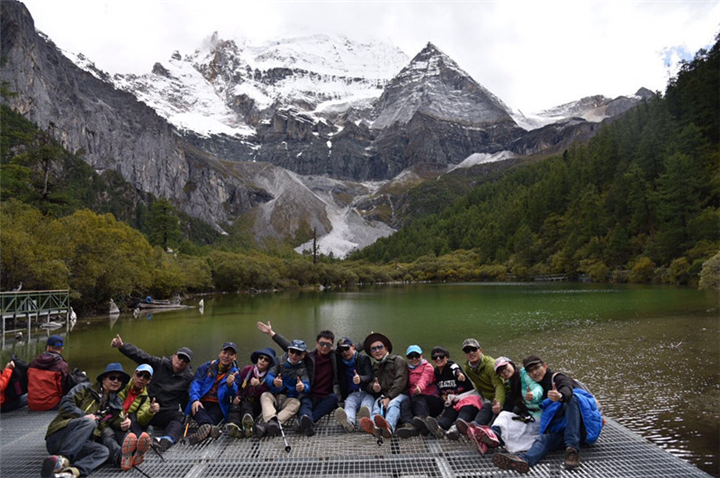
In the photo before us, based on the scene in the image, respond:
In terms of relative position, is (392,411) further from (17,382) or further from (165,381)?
(17,382)

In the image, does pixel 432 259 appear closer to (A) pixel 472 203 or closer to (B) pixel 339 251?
(A) pixel 472 203

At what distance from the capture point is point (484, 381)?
21.8 feet

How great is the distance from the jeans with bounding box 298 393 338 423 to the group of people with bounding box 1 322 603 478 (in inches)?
0.7

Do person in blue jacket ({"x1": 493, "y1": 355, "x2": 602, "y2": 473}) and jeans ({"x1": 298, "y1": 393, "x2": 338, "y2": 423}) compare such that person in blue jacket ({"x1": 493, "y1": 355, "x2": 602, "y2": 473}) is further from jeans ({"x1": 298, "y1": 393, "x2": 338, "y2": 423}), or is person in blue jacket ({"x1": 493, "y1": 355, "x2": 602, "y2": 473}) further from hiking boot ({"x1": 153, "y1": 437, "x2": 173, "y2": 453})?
hiking boot ({"x1": 153, "y1": 437, "x2": 173, "y2": 453})

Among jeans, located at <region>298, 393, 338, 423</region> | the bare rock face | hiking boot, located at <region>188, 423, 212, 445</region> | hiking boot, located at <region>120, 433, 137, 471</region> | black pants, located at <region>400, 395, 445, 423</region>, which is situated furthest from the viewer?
the bare rock face

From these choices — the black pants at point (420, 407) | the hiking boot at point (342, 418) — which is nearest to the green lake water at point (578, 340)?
the black pants at point (420, 407)

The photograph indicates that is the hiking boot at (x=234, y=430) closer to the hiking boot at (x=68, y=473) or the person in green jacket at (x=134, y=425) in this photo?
the person in green jacket at (x=134, y=425)

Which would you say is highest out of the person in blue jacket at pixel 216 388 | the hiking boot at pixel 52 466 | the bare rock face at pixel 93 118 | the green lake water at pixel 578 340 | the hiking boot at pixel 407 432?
the bare rock face at pixel 93 118

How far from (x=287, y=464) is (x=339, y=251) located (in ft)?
630

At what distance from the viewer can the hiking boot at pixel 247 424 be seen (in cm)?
648

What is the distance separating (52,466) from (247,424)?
2.36m

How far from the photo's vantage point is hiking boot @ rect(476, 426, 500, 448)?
5.66 meters

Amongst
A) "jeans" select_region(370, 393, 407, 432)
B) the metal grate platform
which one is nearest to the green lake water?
the metal grate platform

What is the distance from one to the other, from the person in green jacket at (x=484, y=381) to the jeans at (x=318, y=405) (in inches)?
82.7
